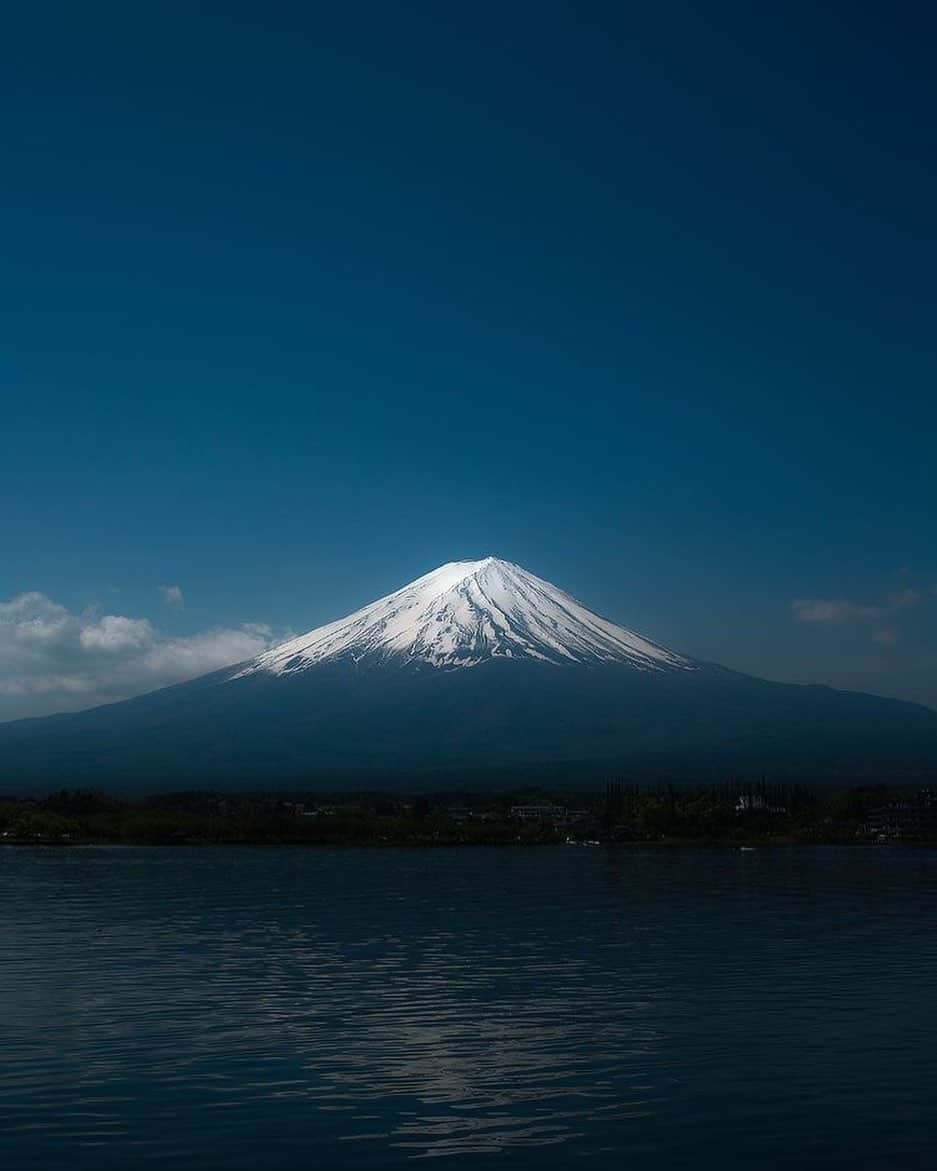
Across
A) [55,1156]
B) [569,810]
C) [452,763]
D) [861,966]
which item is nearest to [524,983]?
[861,966]

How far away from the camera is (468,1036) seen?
16.1 metres

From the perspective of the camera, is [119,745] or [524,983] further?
[119,745]

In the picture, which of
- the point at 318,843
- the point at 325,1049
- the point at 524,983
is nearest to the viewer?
the point at 325,1049

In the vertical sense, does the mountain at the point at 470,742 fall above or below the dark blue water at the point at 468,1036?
above

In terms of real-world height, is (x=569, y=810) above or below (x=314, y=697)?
below

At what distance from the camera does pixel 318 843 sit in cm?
8644

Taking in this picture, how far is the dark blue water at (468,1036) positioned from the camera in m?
11.4

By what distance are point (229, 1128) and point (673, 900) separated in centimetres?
2913

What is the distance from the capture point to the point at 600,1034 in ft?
53.7

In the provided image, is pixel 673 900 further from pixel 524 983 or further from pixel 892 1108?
pixel 892 1108

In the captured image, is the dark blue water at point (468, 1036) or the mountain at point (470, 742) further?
the mountain at point (470, 742)

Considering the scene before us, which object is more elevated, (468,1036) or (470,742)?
(470,742)

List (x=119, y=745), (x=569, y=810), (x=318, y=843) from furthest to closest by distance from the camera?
(x=119, y=745), (x=569, y=810), (x=318, y=843)

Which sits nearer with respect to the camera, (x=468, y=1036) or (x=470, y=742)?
(x=468, y=1036)
